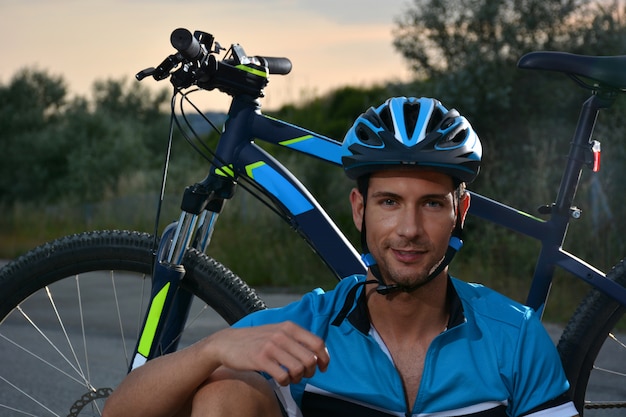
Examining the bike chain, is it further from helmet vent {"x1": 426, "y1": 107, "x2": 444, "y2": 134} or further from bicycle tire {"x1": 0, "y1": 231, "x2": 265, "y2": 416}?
helmet vent {"x1": 426, "y1": 107, "x2": 444, "y2": 134}

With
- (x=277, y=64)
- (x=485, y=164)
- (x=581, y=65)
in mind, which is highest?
(x=485, y=164)

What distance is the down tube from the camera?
418 centimetres

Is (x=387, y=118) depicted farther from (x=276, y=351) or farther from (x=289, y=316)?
A: (x=276, y=351)

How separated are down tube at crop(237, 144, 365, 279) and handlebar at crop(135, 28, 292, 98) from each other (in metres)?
0.38

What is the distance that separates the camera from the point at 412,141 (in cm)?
320

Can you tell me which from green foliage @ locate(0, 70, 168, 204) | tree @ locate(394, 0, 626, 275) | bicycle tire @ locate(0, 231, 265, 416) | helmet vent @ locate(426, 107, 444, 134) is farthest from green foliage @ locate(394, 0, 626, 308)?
green foliage @ locate(0, 70, 168, 204)

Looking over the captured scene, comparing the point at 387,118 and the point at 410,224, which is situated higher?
the point at 387,118

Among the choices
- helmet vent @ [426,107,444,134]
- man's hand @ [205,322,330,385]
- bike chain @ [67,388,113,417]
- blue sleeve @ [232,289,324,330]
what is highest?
helmet vent @ [426,107,444,134]

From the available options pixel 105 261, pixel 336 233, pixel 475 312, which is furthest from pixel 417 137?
pixel 105 261

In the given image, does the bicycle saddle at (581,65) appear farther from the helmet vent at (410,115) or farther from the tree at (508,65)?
the tree at (508,65)

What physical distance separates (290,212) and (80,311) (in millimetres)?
3175

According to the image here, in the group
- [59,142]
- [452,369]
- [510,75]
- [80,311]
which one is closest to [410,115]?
[452,369]

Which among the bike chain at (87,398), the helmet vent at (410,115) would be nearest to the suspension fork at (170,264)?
the bike chain at (87,398)

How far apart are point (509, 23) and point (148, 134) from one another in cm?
1840
